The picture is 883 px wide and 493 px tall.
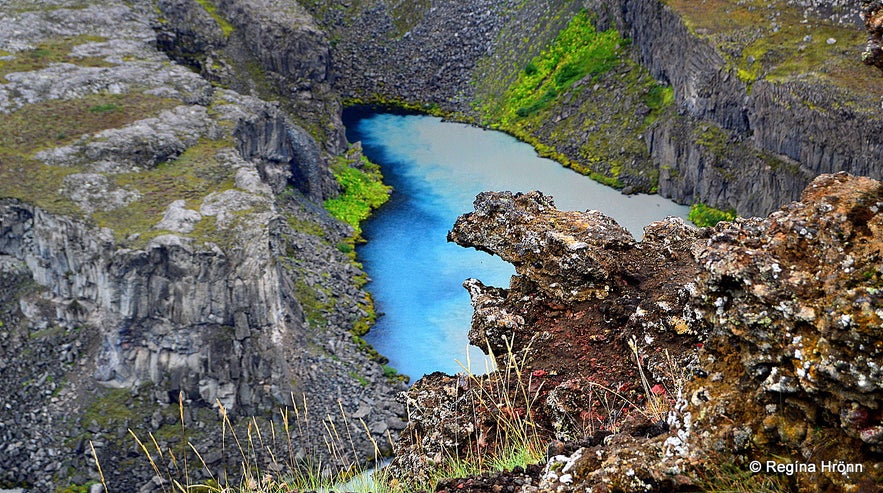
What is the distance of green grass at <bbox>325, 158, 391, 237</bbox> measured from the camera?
84062 mm

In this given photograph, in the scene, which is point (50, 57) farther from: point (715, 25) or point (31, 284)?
point (715, 25)

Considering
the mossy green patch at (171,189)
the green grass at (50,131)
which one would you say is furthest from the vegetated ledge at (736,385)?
the green grass at (50,131)

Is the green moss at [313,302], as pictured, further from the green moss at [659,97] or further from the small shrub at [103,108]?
the green moss at [659,97]

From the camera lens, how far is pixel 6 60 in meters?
68.9

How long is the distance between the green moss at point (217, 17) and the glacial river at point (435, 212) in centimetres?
1891

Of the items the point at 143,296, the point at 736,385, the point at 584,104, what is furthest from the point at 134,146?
the point at 736,385

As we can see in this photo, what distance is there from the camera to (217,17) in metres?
93.3

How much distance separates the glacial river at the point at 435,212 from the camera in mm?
63594

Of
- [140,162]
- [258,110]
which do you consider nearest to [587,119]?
Answer: [258,110]

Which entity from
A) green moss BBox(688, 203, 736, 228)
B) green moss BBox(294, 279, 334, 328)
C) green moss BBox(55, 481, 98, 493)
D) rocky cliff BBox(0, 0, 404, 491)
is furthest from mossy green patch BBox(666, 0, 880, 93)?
green moss BBox(55, 481, 98, 493)

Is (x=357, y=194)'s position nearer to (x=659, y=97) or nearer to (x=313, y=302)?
(x=313, y=302)

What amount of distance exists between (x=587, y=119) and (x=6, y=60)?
2264 inches

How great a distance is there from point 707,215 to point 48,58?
54.2 m

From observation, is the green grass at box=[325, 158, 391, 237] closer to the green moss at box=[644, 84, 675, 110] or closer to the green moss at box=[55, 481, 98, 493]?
the green moss at box=[644, 84, 675, 110]
